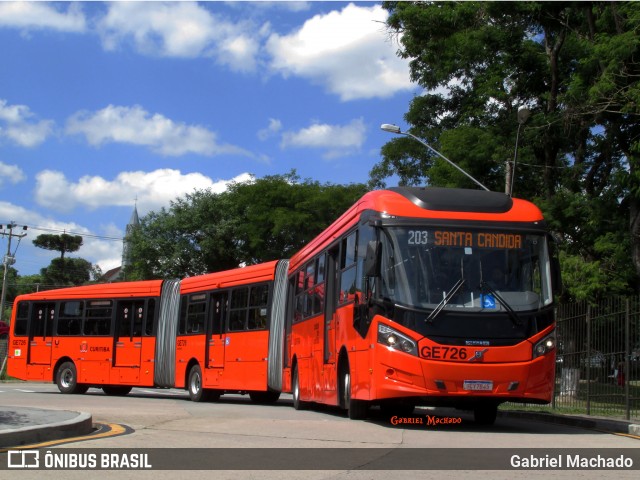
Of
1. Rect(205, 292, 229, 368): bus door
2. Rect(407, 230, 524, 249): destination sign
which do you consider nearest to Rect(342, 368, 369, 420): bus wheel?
Rect(407, 230, 524, 249): destination sign

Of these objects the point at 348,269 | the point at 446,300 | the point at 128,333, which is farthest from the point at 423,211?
the point at 128,333

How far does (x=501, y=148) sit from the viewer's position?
28.3 m

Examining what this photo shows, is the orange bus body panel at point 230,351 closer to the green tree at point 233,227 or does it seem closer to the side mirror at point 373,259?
the side mirror at point 373,259

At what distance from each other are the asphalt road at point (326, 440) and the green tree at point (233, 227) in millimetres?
44365

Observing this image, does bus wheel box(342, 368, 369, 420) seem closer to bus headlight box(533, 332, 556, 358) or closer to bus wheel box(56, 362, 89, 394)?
bus headlight box(533, 332, 556, 358)

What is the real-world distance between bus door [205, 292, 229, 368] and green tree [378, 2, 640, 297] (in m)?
9.65

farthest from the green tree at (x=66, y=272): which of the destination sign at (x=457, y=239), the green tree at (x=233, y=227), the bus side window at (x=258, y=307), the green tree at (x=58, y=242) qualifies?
the destination sign at (x=457, y=239)

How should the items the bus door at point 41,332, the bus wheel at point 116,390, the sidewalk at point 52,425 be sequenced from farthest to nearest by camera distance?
the bus wheel at point 116,390, the bus door at point 41,332, the sidewalk at point 52,425

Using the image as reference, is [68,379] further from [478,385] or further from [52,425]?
[478,385]

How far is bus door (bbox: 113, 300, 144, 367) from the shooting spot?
2466cm

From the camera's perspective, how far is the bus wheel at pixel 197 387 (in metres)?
22.7

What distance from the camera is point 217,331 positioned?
885 inches
